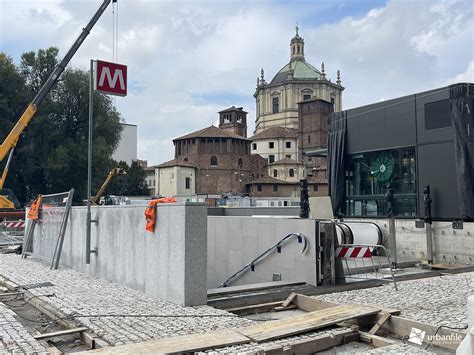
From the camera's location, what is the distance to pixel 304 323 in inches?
251

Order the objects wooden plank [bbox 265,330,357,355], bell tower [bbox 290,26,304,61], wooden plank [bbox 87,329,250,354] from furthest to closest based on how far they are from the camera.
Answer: bell tower [bbox 290,26,304,61] → wooden plank [bbox 265,330,357,355] → wooden plank [bbox 87,329,250,354]

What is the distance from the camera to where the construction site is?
241 inches

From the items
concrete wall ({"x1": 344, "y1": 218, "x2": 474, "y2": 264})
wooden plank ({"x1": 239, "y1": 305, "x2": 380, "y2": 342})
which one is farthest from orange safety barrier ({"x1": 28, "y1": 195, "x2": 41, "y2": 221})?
concrete wall ({"x1": 344, "y1": 218, "x2": 474, "y2": 264})

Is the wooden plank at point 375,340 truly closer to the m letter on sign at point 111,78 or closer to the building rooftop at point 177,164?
the m letter on sign at point 111,78

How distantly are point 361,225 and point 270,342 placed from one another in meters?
10.6

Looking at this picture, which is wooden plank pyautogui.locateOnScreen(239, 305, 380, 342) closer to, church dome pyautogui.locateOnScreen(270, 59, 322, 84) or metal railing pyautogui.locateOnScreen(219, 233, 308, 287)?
metal railing pyautogui.locateOnScreen(219, 233, 308, 287)

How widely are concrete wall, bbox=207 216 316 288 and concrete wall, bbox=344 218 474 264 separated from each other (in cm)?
507

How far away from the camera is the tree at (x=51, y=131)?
42219 millimetres

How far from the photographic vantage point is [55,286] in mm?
10000

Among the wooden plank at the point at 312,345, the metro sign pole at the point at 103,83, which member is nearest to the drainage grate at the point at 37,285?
the metro sign pole at the point at 103,83

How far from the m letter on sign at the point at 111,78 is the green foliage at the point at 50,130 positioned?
32.7 m

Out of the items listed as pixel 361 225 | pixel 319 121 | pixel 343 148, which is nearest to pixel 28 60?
pixel 343 148

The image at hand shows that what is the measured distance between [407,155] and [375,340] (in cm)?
1096

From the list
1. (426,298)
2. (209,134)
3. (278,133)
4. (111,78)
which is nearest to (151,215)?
(111,78)
